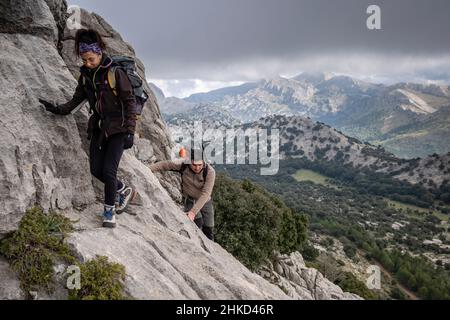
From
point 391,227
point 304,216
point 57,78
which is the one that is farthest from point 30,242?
point 391,227

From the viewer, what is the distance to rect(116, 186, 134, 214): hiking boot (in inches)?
418

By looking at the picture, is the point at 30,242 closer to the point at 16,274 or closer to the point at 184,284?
the point at 16,274

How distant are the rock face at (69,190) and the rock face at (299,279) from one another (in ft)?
76.7

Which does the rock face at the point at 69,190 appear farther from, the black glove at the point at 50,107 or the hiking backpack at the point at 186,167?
the hiking backpack at the point at 186,167

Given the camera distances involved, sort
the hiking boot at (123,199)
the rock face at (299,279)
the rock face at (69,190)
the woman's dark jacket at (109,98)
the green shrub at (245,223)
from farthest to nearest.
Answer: the green shrub at (245,223)
the rock face at (299,279)
the hiking boot at (123,199)
the woman's dark jacket at (109,98)
the rock face at (69,190)

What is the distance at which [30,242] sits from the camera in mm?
7688

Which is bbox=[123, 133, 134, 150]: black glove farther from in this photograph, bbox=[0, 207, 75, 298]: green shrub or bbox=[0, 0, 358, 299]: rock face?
bbox=[0, 207, 75, 298]: green shrub

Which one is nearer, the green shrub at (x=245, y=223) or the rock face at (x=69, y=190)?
the rock face at (x=69, y=190)

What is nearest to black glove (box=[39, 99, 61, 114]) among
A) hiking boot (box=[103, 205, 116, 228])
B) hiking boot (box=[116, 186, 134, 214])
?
hiking boot (box=[116, 186, 134, 214])

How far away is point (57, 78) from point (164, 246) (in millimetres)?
6464

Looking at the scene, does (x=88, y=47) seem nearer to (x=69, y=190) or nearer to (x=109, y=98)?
(x=109, y=98)

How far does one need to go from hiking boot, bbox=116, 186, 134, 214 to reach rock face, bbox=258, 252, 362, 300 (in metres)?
24.3

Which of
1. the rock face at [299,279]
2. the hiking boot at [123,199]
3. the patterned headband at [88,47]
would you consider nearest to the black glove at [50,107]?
the patterned headband at [88,47]

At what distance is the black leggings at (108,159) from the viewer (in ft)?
29.8
